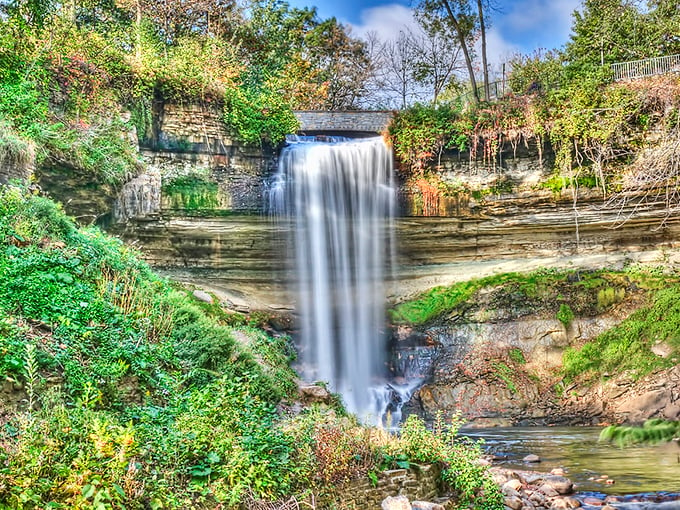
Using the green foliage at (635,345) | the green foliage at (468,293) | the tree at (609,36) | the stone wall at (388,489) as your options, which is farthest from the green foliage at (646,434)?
the tree at (609,36)

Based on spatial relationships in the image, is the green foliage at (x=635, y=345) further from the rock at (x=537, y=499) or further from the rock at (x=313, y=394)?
the rock at (x=537, y=499)

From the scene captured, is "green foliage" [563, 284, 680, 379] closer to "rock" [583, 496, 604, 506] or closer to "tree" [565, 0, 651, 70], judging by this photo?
"rock" [583, 496, 604, 506]

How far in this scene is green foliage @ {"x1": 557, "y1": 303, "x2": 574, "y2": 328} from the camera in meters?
13.3

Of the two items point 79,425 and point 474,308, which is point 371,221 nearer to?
point 474,308

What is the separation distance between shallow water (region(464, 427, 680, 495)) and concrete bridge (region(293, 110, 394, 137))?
12.9 meters

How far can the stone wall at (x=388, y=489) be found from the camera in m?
4.83

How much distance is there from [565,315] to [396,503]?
993 centimetres

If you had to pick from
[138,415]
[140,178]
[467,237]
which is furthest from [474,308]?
[138,415]

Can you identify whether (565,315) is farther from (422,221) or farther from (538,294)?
(422,221)

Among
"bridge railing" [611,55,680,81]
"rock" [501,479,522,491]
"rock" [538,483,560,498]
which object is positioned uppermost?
"bridge railing" [611,55,680,81]

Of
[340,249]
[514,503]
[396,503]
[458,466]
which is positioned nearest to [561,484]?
[514,503]

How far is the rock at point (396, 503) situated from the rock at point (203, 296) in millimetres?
8991

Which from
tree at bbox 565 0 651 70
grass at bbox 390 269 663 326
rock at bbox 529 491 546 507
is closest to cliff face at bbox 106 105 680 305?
grass at bbox 390 269 663 326

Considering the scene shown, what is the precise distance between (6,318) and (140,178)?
8.05 m
